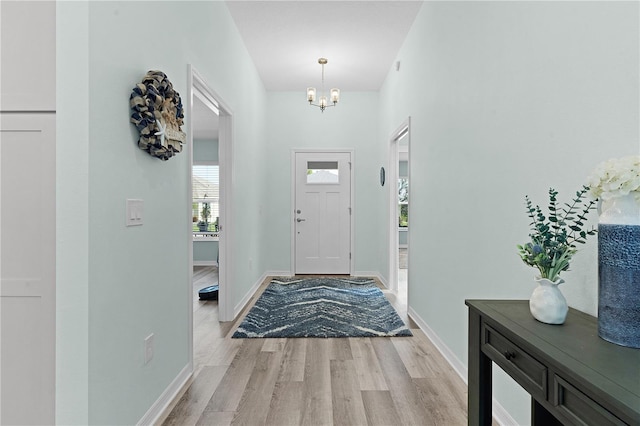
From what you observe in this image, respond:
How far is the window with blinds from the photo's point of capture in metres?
7.57

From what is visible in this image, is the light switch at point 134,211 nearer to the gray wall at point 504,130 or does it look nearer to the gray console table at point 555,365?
the gray console table at point 555,365

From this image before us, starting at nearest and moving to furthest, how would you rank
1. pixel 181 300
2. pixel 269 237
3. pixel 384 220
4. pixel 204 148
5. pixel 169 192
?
pixel 169 192
pixel 181 300
pixel 384 220
pixel 269 237
pixel 204 148

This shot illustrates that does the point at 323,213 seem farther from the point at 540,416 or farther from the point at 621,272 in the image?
the point at 621,272

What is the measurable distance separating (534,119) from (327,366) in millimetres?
1951

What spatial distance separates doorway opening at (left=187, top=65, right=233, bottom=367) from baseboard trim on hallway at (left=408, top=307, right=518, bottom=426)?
177cm

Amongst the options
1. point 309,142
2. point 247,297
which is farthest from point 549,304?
point 309,142

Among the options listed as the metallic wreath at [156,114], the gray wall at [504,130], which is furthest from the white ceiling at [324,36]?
the metallic wreath at [156,114]

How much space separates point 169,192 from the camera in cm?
202

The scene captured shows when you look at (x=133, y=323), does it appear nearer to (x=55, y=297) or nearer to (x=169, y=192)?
(x=55, y=297)

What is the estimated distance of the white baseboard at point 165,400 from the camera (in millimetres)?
1768

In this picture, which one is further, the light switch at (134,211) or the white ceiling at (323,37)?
the white ceiling at (323,37)

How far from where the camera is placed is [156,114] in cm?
172

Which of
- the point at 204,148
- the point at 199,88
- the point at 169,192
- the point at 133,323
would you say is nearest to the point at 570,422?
the point at 133,323

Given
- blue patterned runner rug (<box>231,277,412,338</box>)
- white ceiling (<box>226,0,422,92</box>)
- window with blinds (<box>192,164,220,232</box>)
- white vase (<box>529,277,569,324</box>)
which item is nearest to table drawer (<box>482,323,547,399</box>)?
white vase (<box>529,277,569,324</box>)
